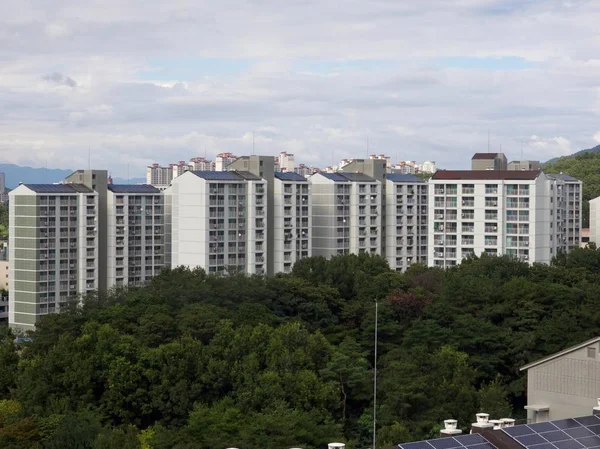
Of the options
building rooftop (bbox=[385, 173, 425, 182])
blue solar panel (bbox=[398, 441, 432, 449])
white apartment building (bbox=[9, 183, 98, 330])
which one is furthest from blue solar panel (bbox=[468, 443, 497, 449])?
building rooftop (bbox=[385, 173, 425, 182])

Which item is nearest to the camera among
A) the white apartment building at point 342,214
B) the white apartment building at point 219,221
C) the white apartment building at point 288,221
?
the white apartment building at point 219,221

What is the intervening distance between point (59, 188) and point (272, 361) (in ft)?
83.1

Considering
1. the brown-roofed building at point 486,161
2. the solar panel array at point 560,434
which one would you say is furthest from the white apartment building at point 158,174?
the solar panel array at point 560,434

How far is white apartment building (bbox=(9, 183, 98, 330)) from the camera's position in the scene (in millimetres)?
44188

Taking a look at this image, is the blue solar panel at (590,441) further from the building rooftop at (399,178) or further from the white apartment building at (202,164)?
the white apartment building at (202,164)

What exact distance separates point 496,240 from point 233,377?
2631 cm

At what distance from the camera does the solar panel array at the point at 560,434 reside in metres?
10.4

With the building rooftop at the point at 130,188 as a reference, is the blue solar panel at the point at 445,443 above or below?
below

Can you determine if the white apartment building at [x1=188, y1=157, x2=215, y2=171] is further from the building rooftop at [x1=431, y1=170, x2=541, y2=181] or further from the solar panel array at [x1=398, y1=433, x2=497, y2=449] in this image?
the solar panel array at [x1=398, y1=433, x2=497, y2=449]

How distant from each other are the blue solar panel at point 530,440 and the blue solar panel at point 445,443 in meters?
0.71

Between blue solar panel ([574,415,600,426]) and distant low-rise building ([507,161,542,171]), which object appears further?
distant low-rise building ([507,161,542,171])

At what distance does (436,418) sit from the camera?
2094 cm

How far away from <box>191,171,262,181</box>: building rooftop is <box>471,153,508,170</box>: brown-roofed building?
13.5 metres

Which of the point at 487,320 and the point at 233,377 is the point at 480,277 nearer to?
the point at 487,320
